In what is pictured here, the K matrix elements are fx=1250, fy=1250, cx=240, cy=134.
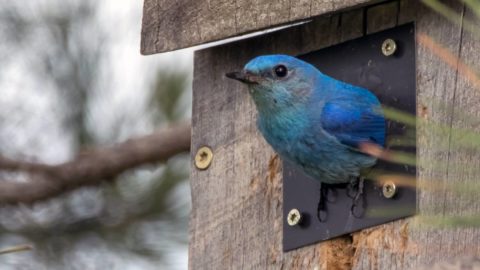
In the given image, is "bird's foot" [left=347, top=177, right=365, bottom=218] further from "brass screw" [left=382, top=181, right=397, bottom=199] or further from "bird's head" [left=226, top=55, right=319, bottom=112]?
"bird's head" [left=226, top=55, right=319, bottom=112]

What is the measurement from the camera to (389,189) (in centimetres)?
372

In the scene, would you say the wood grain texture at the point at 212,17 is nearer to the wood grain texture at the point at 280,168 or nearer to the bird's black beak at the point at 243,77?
the wood grain texture at the point at 280,168

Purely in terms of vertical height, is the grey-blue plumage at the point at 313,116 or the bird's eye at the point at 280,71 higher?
the bird's eye at the point at 280,71

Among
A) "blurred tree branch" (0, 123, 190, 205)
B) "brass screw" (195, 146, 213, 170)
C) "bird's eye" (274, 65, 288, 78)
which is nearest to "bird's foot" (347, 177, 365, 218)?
"bird's eye" (274, 65, 288, 78)

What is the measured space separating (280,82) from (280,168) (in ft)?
1.38

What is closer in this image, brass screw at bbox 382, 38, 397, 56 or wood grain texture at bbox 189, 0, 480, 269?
wood grain texture at bbox 189, 0, 480, 269

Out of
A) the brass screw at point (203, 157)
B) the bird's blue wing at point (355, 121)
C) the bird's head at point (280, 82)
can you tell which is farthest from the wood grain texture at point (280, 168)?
the bird's head at point (280, 82)

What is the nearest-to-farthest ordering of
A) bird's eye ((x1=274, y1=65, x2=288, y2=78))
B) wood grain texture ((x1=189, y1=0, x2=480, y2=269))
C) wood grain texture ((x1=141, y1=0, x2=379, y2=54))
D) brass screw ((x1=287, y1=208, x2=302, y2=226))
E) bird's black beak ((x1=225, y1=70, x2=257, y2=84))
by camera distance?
wood grain texture ((x1=189, y1=0, x2=480, y2=269)), bird's black beak ((x1=225, y1=70, x2=257, y2=84)), bird's eye ((x1=274, y1=65, x2=288, y2=78)), wood grain texture ((x1=141, y1=0, x2=379, y2=54)), brass screw ((x1=287, y1=208, x2=302, y2=226))

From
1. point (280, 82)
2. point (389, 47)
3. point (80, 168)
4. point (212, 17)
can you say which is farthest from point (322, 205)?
point (80, 168)

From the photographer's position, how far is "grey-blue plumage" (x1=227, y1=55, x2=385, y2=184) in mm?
3693

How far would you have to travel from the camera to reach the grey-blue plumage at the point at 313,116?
369cm

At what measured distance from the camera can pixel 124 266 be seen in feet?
15.7

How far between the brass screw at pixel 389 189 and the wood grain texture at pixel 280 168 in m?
0.09

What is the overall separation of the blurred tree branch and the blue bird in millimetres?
718
